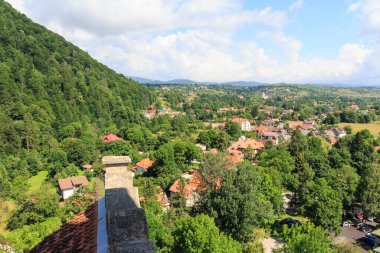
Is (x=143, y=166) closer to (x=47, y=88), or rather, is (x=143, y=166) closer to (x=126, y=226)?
(x=126, y=226)

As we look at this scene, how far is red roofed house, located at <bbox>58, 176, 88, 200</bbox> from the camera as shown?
34.3 metres

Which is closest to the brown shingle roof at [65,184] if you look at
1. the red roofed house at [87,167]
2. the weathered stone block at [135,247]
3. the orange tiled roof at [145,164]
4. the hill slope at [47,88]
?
the red roofed house at [87,167]

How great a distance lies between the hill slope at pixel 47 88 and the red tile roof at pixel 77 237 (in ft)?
170

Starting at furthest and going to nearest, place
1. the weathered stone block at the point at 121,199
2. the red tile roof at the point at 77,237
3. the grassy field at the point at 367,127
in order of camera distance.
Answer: the grassy field at the point at 367,127
the red tile roof at the point at 77,237
the weathered stone block at the point at 121,199

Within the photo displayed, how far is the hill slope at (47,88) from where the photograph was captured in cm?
5653

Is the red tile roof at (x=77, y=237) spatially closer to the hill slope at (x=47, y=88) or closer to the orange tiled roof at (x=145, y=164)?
the orange tiled roof at (x=145, y=164)

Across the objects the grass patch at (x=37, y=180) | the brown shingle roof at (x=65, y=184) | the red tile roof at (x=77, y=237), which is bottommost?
the grass patch at (x=37, y=180)

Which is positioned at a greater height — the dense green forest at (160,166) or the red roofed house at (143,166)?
the dense green forest at (160,166)

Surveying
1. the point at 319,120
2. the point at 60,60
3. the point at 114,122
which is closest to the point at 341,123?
the point at 319,120

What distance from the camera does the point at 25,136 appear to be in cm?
5222

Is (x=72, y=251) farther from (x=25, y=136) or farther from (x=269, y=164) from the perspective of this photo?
(x=25, y=136)

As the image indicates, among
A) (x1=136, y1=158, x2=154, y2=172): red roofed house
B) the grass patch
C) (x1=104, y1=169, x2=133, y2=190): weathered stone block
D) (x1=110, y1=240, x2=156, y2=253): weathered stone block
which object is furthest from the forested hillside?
(x1=110, y1=240, x2=156, y2=253): weathered stone block

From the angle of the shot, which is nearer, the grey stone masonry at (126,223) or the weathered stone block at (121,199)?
the grey stone masonry at (126,223)

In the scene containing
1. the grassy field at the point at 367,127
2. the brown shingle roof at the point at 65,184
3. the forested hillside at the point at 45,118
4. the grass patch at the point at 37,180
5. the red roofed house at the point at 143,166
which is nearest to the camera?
the forested hillside at the point at 45,118
